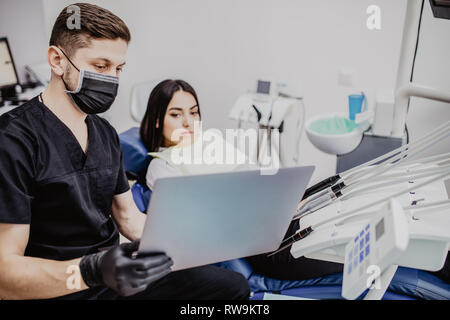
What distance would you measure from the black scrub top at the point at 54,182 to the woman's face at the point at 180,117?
57cm

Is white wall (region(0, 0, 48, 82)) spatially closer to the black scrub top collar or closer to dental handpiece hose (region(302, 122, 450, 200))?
the black scrub top collar

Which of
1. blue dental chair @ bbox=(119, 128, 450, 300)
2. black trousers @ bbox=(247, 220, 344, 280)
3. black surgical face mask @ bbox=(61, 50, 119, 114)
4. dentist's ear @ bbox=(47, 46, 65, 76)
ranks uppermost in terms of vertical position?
dentist's ear @ bbox=(47, 46, 65, 76)

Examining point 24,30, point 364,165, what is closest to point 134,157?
point 364,165

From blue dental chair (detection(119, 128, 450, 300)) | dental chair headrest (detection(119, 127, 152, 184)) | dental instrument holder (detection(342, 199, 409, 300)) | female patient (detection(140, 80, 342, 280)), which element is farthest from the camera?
dental chair headrest (detection(119, 127, 152, 184))

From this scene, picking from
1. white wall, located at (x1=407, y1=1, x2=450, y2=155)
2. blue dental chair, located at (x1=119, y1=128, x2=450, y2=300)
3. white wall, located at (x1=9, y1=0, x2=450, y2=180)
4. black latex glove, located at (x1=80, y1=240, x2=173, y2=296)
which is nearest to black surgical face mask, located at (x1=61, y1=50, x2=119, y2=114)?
black latex glove, located at (x1=80, y1=240, x2=173, y2=296)

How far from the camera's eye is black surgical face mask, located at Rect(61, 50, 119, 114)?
106cm

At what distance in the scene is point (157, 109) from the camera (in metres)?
1.78

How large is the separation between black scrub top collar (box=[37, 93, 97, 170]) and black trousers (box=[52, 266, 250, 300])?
0.39 m

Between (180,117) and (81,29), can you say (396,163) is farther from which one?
(180,117)

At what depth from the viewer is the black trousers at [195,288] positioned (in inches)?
45.6

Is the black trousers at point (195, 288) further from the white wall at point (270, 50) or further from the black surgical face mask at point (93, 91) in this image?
the white wall at point (270, 50)

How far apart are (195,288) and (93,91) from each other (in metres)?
0.71

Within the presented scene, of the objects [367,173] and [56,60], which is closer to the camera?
[367,173]
